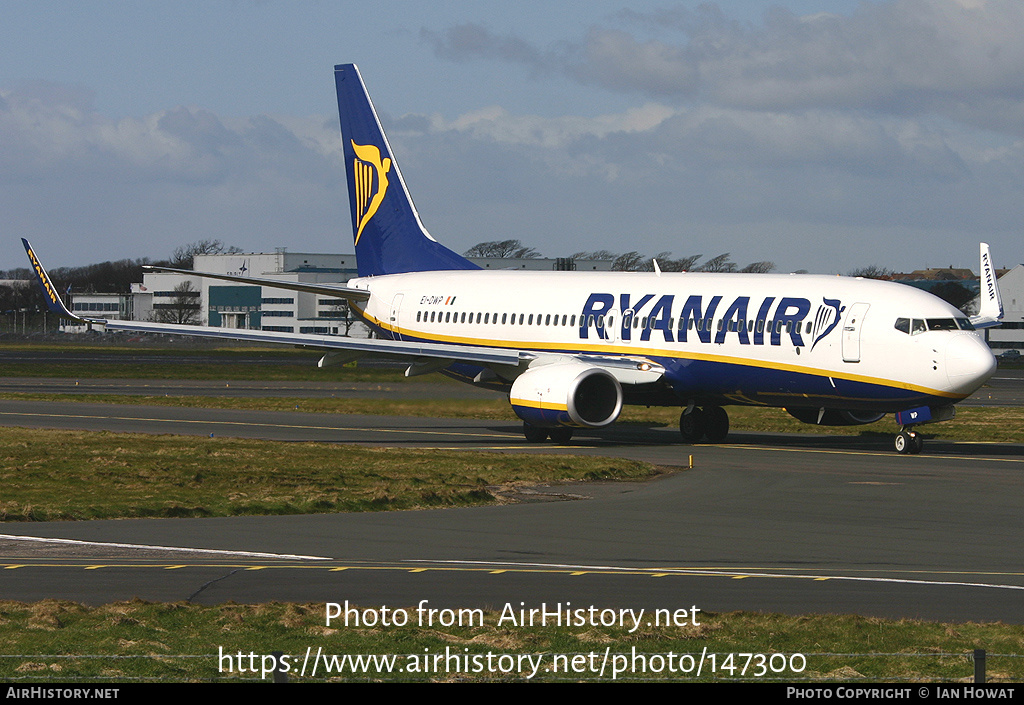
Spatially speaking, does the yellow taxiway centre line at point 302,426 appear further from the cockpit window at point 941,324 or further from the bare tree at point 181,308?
the bare tree at point 181,308

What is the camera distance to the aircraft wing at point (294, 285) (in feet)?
132

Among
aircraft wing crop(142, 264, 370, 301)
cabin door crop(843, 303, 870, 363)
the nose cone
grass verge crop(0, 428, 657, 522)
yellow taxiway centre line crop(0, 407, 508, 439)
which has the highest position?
aircraft wing crop(142, 264, 370, 301)

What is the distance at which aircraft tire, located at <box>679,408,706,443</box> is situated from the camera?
4006 centimetres

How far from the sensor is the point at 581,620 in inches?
567

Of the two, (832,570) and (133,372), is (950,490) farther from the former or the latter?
(133,372)

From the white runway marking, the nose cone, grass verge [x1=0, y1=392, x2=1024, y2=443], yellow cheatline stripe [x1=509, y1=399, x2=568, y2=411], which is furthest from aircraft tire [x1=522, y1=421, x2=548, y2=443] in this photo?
the white runway marking

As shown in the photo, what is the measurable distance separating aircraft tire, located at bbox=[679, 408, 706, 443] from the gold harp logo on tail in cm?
1531

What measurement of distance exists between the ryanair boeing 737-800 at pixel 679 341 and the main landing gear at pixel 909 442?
4cm

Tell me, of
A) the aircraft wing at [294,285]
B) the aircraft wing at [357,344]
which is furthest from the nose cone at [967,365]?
the aircraft wing at [294,285]

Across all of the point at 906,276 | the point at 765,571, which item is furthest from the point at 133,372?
the point at 906,276

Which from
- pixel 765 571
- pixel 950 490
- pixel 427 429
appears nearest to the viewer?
A: pixel 765 571

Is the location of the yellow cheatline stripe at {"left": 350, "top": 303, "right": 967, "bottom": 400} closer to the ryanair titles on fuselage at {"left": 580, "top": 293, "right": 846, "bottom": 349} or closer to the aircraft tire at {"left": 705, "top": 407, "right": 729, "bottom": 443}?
the ryanair titles on fuselage at {"left": 580, "top": 293, "right": 846, "bottom": 349}
